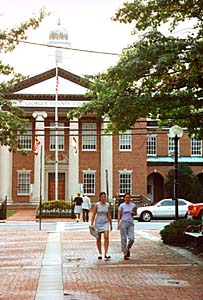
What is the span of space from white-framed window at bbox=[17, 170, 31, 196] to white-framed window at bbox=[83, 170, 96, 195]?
4906 millimetres

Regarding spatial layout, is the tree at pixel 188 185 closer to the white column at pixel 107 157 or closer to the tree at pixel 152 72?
the white column at pixel 107 157

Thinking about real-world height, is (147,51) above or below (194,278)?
above

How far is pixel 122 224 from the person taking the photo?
50.5ft

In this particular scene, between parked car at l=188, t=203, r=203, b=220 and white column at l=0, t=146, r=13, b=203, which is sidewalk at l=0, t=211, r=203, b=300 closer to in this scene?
parked car at l=188, t=203, r=203, b=220

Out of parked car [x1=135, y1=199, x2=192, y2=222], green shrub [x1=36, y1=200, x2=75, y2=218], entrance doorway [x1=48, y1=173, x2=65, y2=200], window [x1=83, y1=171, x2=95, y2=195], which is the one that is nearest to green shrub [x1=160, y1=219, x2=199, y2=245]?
parked car [x1=135, y1=199, x2=192, y2=222]

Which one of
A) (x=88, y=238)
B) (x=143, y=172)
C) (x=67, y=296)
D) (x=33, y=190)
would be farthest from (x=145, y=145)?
(x=67, y=296)

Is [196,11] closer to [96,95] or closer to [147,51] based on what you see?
[147,51]

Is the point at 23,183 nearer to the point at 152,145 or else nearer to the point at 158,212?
the point at 152,145

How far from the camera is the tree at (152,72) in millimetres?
14866

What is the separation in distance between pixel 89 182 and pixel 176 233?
33.8m

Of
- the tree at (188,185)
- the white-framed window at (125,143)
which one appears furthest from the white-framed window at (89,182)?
the tree at (188,185)

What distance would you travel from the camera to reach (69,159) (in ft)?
167

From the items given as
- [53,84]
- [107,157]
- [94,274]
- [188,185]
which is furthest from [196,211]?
[53,84]

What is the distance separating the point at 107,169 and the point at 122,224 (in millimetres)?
35751
